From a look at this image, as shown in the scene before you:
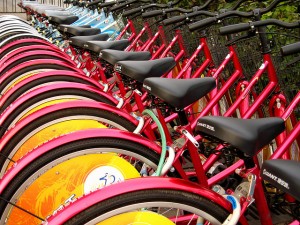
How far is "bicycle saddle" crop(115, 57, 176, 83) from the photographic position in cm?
308

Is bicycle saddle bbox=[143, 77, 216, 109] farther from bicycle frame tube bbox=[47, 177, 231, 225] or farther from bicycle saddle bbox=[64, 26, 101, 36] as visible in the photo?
bicycle saddle bbox=[64, 26, 101, 36]

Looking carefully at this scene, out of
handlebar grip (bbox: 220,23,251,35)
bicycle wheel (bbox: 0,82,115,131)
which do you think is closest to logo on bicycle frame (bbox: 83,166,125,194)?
bicycle wheel (bbox: 0,82,115,131)

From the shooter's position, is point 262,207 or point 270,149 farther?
point 270,149

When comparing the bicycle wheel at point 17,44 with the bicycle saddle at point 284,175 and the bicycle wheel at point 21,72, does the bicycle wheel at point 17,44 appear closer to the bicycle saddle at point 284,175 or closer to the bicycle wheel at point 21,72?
the bicycle wheel at point 21,72

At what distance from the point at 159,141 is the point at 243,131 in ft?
4.64

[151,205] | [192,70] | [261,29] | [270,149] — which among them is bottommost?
[151,205]

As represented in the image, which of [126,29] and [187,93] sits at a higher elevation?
[126,29]

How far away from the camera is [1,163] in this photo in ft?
9.95

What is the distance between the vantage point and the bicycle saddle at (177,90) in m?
2.48

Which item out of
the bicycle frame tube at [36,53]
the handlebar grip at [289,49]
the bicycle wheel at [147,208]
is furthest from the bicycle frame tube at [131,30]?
the bicycle wheel at [147,208]

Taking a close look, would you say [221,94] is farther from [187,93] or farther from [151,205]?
[151,205]

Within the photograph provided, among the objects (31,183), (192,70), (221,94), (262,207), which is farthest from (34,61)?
(262,207)

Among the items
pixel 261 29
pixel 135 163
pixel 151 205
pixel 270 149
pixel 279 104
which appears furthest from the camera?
pixel 270 149

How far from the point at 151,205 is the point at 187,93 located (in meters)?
0.76
